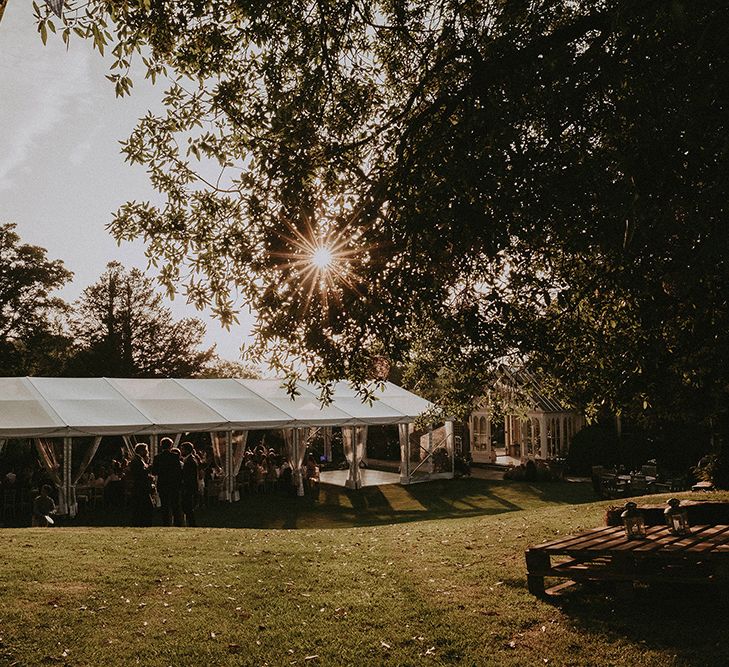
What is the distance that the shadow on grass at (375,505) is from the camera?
17.0 metres

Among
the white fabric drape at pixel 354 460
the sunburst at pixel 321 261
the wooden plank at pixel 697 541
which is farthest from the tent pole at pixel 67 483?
the wooden plank at pixel 697 541

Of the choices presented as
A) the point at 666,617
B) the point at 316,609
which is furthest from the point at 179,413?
the point at 666,617

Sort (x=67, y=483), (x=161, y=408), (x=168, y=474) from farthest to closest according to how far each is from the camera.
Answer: (x=161, y=408), (x=67, y=483), (x=168, y=474)

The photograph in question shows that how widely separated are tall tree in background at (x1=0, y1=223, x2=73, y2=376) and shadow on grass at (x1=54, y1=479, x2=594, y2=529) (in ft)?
76.6

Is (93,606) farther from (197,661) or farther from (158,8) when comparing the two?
(158,8)

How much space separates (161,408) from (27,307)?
2358 centimetres

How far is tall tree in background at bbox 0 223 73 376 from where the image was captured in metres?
38.4

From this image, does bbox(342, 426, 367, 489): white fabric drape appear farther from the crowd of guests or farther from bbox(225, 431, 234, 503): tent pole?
bbox(225, 431, 234, 503): tent pole

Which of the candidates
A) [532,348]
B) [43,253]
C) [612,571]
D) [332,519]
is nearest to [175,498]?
[332,519]

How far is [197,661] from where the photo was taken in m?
5.40

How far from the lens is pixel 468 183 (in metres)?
5.38

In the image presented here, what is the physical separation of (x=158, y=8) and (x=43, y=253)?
125ft

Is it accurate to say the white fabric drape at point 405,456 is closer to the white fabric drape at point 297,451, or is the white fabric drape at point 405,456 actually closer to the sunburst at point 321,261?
the white fabric drape at point 297,451

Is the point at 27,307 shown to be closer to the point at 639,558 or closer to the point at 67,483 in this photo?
the point at 67,483
